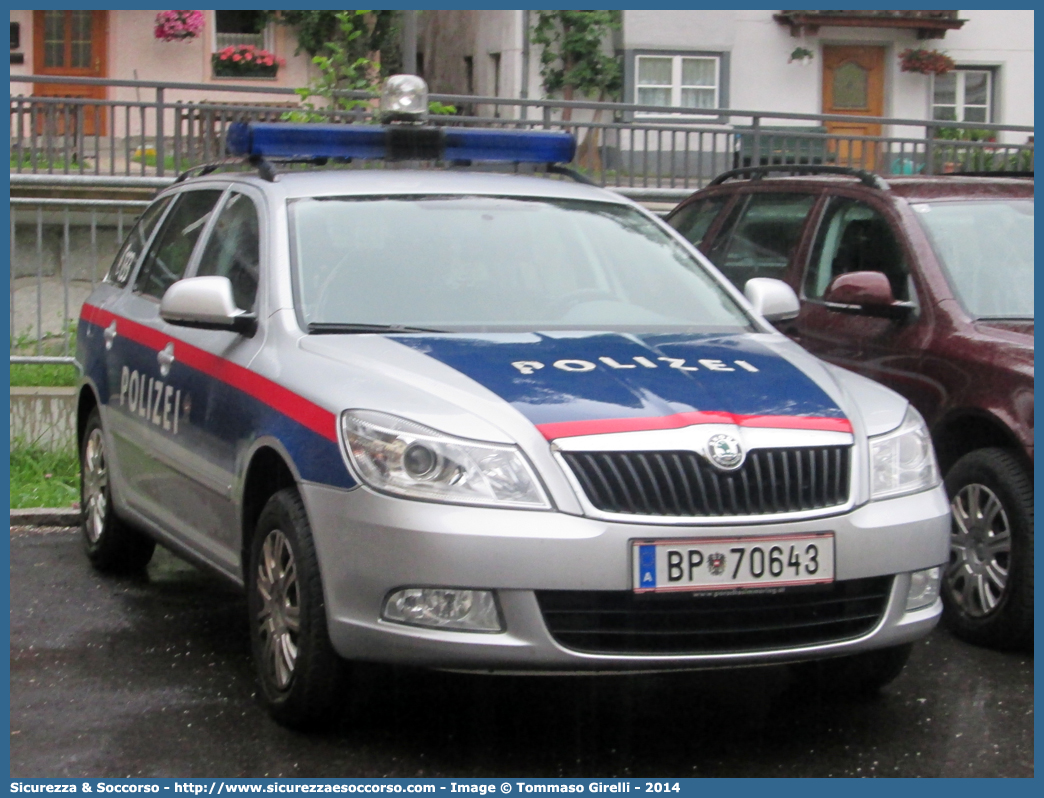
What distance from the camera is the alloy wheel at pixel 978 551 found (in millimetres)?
5719

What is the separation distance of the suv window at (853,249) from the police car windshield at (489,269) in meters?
1.16

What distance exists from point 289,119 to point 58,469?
3780 mm

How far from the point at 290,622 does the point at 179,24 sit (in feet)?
73.2

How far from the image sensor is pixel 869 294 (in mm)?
6379

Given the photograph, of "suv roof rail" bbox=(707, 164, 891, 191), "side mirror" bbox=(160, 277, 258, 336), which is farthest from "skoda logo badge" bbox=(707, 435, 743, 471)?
"suv roof rail" bbox=(707, 164, 891, 191)

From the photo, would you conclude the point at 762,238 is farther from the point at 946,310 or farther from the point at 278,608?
the point at 278,608

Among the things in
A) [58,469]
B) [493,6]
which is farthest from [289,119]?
[493,6]

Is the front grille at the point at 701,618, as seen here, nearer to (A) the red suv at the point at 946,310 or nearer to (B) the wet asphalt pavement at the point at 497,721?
(B) the wet asphalt pavement at the point at 497,721

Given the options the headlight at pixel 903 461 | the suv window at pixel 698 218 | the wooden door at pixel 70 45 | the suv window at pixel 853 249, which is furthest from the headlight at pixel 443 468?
the wooden door at pixel 70 45

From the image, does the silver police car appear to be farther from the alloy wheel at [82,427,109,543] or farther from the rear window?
the rear window

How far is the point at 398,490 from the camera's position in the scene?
4.19m

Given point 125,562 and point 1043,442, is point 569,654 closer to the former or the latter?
point 1043,442

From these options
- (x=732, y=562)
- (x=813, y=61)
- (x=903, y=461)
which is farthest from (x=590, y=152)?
(x=813, y=61)

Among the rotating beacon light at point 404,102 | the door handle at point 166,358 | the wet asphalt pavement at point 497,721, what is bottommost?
the wet asphalt pavement at point 497,721
